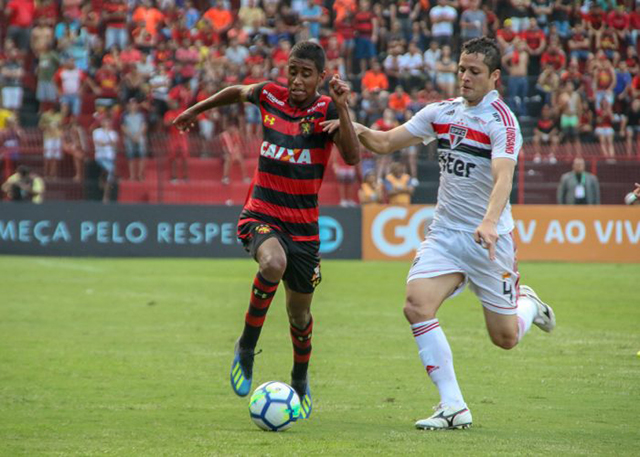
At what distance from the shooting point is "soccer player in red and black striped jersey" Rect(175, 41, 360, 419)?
706cm

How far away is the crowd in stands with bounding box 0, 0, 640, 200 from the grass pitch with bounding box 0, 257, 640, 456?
8.58 meters

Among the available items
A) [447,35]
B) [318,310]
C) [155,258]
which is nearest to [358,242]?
[155,258]

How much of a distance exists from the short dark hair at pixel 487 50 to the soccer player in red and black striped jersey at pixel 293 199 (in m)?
0.95

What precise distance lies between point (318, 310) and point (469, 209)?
694cm

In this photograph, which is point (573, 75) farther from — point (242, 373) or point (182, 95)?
point (242, 373)

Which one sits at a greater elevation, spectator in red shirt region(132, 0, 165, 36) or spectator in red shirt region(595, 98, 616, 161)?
spectator in red shirt region(132, 0, 165, 36)

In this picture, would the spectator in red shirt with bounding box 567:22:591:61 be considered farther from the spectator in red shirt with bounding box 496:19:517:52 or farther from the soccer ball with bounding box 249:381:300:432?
the soccer ball with bounding box 249:381:300:432

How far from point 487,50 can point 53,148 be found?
18296mm

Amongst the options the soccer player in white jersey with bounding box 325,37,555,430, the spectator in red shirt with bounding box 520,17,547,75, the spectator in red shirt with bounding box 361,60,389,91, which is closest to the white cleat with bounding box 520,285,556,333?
the soccer player in white jersey with bounding box 325,37,555,430

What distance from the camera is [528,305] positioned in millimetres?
7848

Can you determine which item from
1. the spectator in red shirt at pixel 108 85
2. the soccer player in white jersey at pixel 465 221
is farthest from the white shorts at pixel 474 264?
the spectator in red shirt at pixel 108 85

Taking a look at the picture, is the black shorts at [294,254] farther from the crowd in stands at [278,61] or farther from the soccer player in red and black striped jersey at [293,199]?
the crowd in stands at [278,61]

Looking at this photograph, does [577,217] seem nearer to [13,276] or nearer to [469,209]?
[13,276]

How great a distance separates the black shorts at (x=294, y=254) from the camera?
7156mm
